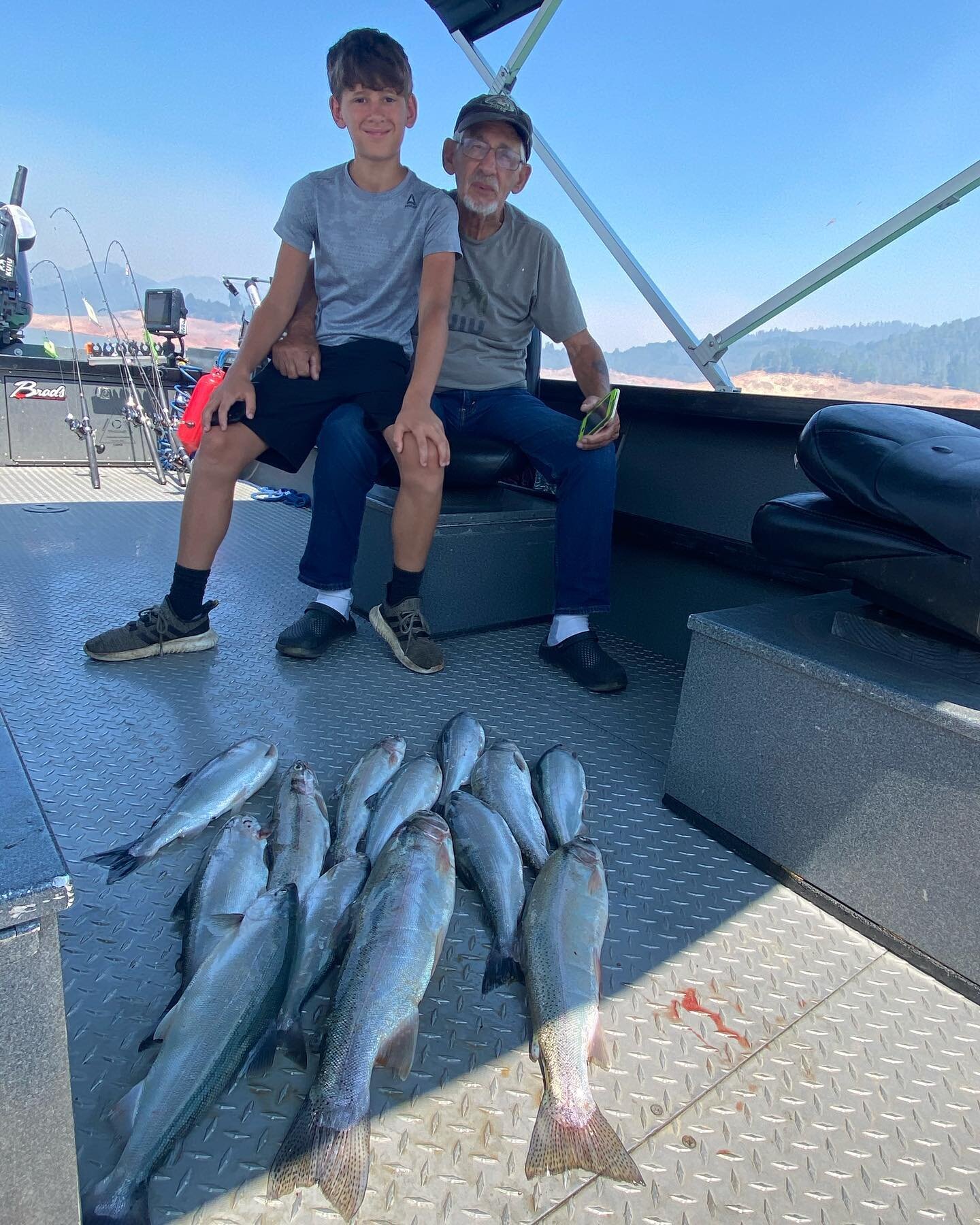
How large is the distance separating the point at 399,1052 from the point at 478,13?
509 cm

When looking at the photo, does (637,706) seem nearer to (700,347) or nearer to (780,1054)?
(780,1054)

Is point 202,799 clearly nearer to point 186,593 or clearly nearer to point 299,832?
point 299,832

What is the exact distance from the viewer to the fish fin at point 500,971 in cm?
124

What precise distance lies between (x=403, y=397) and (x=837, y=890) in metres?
1.85

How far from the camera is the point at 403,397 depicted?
2469 millimetres

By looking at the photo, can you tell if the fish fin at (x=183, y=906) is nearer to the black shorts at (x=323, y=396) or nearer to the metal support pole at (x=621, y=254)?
the black shorts at (x=323, y=396)

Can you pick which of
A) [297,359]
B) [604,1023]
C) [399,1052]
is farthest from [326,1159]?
[297,359]

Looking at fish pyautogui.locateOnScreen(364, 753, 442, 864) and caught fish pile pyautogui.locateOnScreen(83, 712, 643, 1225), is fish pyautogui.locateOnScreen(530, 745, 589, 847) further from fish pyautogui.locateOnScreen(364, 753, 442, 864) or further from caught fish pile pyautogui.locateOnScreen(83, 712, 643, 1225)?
fish pyautogui.locateOnScreen(364, 753, 442, 864)

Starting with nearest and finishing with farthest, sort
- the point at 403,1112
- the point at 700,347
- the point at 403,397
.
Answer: the point at 403,1112, the point at 403,397, the point at 700,347

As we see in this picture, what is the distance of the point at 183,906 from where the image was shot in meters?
1.34

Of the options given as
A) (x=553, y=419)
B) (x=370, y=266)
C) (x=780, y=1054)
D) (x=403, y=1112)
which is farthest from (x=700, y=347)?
(x=403, y=1112)

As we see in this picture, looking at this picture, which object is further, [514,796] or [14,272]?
[14,272]

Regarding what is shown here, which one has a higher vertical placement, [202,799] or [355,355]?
[355,355]

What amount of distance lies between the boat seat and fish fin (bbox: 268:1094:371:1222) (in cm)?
133
